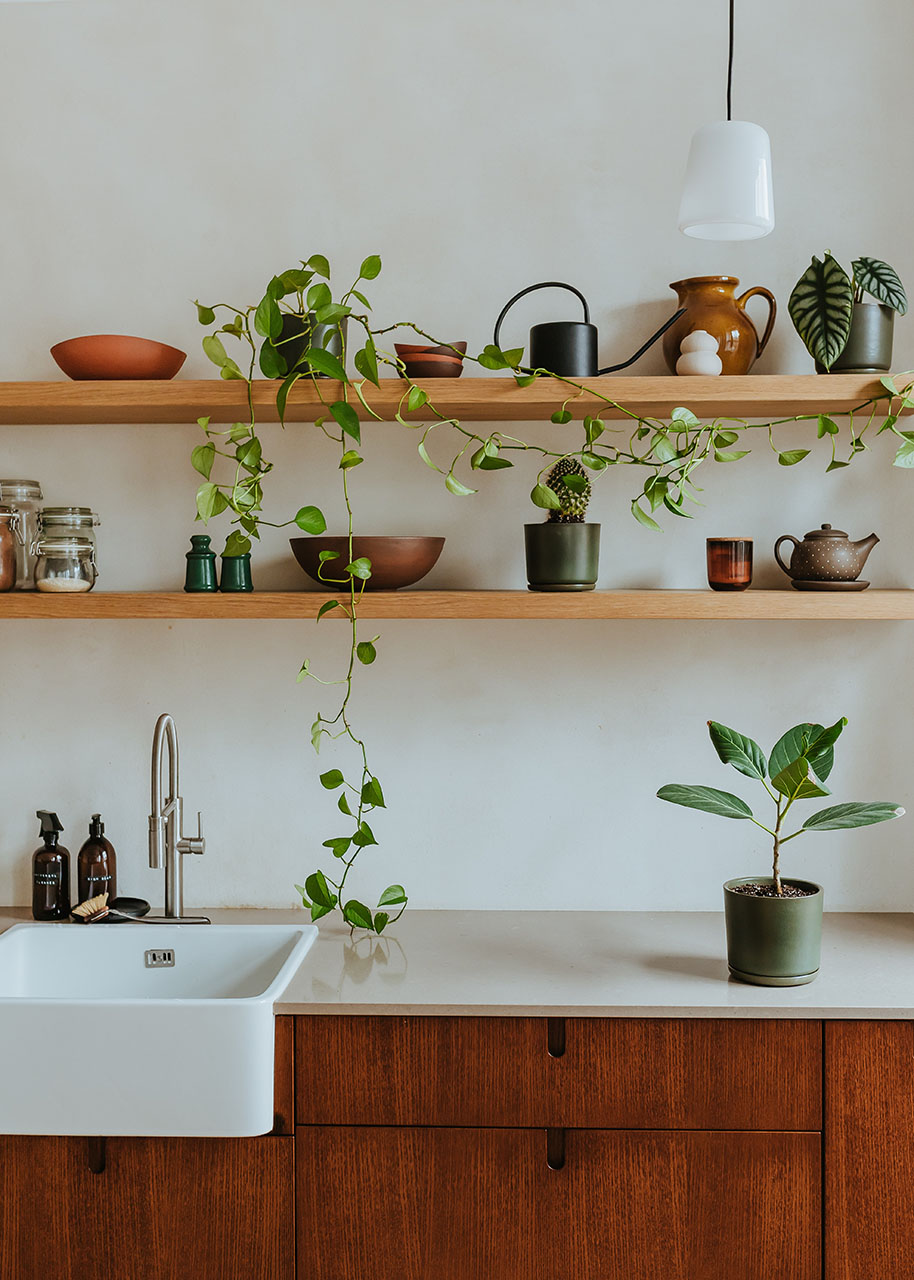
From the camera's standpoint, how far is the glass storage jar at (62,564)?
1980mm

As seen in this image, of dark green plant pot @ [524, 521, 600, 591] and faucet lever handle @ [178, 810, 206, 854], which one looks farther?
faucet lever handle @ [178, 810, 206, 854]

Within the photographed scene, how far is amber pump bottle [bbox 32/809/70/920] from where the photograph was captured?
204 cm

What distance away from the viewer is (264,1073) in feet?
5.19

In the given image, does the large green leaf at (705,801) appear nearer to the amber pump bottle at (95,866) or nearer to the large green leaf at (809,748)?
the large green leaf at (809,748)

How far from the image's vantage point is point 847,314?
1.83 m

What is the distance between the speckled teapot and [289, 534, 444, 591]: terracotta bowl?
63 centimetres

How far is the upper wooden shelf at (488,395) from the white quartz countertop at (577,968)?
942 millimetres

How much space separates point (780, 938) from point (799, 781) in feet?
0.79

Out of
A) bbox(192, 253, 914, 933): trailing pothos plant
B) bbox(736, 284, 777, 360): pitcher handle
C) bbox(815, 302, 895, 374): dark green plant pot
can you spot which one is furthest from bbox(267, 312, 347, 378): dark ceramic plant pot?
bbox(815, 302, 895, 374): dark green plant pot

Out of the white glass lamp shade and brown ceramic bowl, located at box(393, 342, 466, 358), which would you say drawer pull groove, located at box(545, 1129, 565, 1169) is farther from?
the white glass lamp shade

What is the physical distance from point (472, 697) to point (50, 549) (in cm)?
84

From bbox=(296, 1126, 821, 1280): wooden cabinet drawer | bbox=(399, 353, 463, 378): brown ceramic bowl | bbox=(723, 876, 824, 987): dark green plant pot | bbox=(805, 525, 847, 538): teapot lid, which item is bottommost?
bbox=(296, 1126, 821, 1280): wooden cabinet drawer

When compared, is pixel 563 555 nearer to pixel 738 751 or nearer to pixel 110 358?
pixel 738 751

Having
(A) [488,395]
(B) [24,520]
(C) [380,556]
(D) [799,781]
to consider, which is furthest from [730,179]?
(B) [24,520]
